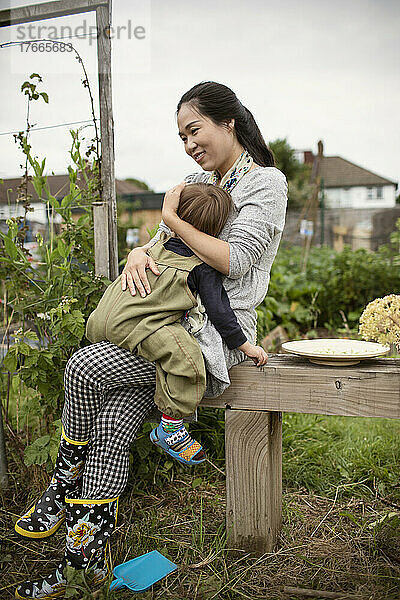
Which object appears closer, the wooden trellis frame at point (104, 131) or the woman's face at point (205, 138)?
the woman's face at point (205, 138)

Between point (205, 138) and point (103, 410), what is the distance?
1.03 metres

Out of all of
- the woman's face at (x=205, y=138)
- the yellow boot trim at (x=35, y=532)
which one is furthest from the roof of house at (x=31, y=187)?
the yellow boot trim at (x=35, y=532)

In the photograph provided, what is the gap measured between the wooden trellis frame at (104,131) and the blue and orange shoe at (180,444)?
0.86 meters

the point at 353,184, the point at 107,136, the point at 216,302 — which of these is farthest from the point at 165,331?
the point at 353,184

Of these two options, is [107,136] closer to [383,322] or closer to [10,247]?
[10,247]

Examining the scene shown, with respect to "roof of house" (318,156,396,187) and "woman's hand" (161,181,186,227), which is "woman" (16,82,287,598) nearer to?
"woman's hand" (161,181,186,227)

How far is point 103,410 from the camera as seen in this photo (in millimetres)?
2020

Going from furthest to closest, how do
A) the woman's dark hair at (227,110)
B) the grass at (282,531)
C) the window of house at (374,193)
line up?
1. the window of house at (374,193)
2. the woman's dark hair at (227,110)
3. the grass at (282,531)

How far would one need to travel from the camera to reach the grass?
196cm

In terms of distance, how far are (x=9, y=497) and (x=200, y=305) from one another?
133 cm

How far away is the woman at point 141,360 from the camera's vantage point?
1920 millimetres

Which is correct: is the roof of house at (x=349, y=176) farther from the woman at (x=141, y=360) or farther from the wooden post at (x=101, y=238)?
the woman at (x=141, y=360)

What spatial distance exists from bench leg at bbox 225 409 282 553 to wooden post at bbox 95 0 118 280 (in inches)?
36.6

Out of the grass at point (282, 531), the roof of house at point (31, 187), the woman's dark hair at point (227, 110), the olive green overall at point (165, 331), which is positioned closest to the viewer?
the olive green overall at point (165, 331)
